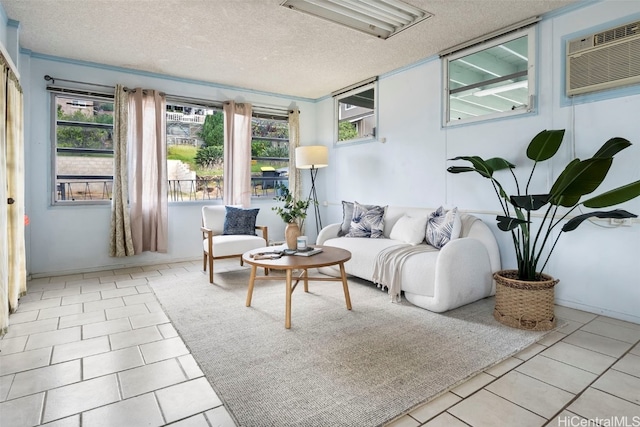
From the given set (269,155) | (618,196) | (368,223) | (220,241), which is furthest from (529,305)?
(269,155)

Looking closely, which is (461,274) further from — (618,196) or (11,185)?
(11,185)

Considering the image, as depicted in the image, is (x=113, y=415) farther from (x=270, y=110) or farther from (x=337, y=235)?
(x=270, y=110)

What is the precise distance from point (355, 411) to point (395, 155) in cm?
361

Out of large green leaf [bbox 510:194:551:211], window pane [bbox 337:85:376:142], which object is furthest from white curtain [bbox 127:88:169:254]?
large green leaf [bbox 510:194:551:211]

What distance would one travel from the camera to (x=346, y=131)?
222 inches

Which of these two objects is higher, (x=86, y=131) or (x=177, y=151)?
(x=86, y=131)

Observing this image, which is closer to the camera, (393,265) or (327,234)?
(393,265)

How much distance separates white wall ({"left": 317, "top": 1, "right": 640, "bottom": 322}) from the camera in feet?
8.90

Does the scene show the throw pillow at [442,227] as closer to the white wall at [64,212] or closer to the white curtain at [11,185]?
the white wall at [64,212]

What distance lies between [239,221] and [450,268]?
2710mm

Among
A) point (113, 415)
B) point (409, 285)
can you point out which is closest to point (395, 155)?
point (409, 285)

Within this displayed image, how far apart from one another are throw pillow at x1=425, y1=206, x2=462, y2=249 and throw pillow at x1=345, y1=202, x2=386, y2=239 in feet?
2.06

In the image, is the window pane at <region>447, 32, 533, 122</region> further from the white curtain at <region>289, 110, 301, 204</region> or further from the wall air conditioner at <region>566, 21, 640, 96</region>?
the white curtain at <region>289, 110, 301, 204</region>

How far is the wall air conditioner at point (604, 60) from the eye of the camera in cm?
261
